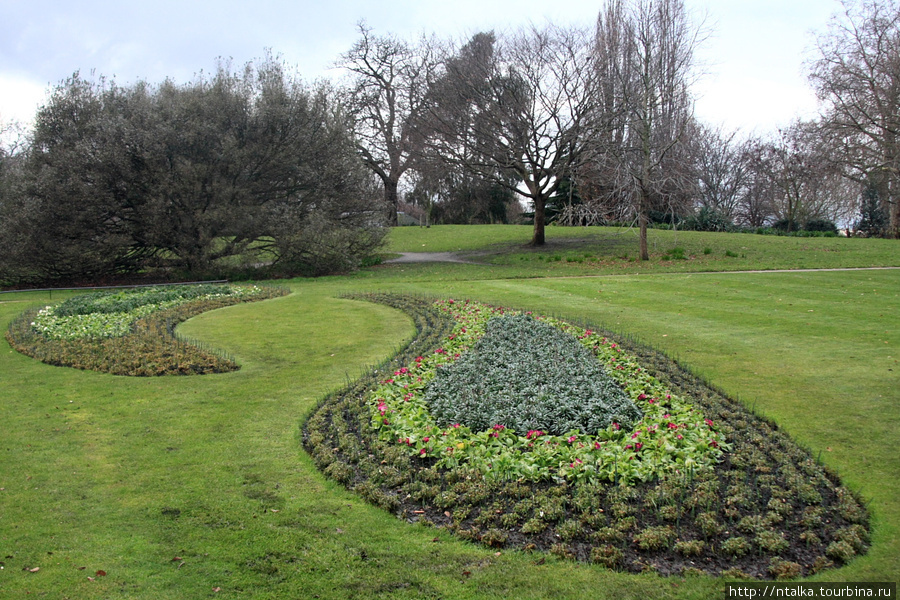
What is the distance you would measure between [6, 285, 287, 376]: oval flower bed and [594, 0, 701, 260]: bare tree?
14.4 metres

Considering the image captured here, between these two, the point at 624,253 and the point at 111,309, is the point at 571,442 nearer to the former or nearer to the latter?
the point at 111,309

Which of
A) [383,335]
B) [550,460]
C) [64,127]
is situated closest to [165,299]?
[383,335]

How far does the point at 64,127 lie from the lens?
20.6 m

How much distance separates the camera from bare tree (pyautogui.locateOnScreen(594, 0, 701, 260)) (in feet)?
73.8

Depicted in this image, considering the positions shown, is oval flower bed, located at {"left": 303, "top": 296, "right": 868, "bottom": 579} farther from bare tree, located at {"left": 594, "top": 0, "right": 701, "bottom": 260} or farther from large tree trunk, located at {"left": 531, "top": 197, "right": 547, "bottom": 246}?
large tree trunk, located at {"left": 531, "top": 197, "right": 547, "bottom": 246}

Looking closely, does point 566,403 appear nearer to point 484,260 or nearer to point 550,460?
point 550,460

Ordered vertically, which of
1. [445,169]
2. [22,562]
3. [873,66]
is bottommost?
[22,562]

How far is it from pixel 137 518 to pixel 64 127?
20.9 meters

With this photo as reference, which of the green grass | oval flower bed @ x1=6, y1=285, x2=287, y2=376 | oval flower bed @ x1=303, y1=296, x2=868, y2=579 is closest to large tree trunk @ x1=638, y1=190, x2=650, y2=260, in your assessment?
the green grass

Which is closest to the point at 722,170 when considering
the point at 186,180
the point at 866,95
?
the point at 866,95

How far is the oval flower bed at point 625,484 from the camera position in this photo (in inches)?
149

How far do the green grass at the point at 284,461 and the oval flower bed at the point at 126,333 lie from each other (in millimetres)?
360

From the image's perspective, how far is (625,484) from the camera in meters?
4.57

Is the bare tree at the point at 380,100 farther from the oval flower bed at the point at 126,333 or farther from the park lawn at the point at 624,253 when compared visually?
the oval flower bed at the point at 126,333
